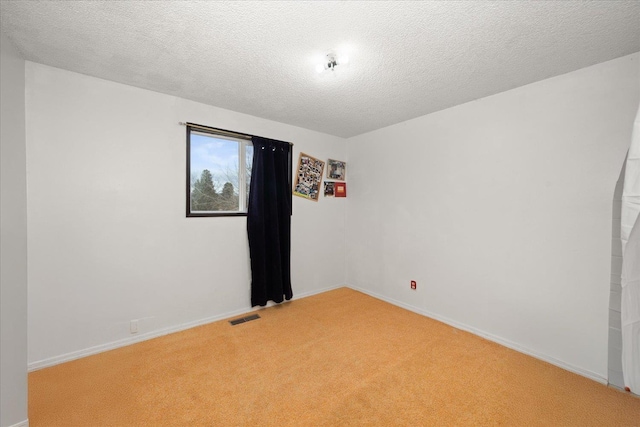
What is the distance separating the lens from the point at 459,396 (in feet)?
5.66

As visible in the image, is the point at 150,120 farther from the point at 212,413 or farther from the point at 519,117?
the point at 519,117

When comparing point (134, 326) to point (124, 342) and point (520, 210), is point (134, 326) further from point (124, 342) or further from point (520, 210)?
point (520, 210)

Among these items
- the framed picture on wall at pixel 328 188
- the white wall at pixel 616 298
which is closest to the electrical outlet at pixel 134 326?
the framed picture on wall at pixel 328 188

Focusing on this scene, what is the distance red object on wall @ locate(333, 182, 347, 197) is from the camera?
394 cm

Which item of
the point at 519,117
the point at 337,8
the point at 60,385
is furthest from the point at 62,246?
the point at 519,117

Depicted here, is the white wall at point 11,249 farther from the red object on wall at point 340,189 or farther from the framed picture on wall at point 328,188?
the red object on wall at point 340,189

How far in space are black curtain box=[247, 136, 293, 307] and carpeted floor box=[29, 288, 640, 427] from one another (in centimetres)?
66

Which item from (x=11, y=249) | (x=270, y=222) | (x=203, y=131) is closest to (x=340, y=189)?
(x=270, y=222)

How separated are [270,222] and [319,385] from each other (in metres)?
1.85

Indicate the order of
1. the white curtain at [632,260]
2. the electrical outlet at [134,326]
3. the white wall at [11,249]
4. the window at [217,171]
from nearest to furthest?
the white curtain at [632,260] → the white wall at [11,249] → the electrical outlet at [134,326] → the window at [217,171]

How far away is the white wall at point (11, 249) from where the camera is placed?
1.40 m

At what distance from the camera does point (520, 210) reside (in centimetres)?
229

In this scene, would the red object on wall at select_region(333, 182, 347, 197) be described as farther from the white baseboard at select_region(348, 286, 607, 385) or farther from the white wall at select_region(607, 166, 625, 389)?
the white wall at select_region(607, 166, 625, 389)

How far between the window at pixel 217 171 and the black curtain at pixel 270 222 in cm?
15
